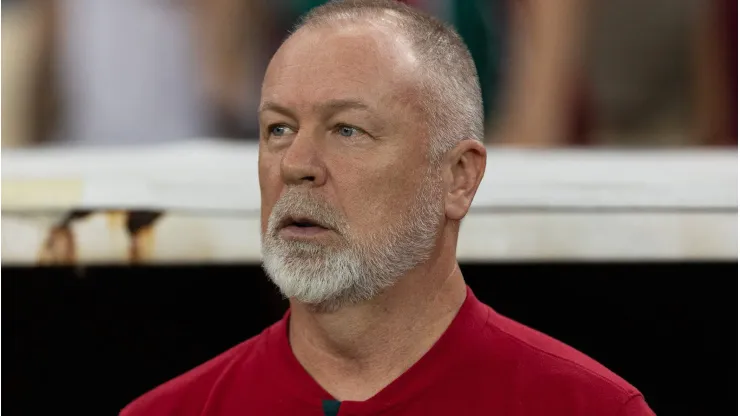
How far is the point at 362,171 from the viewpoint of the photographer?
1.40 m

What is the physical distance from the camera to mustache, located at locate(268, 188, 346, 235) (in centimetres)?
139

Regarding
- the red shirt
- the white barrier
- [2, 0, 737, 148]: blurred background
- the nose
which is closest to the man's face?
the nose

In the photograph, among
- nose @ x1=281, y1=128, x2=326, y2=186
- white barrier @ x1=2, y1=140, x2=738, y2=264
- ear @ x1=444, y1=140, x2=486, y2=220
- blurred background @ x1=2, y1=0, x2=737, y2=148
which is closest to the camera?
nose @ x1=281, y1=128, x2=326, y2=186

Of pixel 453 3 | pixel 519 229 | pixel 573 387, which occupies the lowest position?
pixel 573 387

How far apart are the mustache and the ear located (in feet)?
0.60

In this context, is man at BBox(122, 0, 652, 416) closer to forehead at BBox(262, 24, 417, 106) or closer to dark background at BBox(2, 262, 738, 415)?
forehead at BBox(262, 24, 417, 106)

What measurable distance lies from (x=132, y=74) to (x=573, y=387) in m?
1.71

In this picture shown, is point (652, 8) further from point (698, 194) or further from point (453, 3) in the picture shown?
point (698, 194)

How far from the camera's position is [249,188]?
6.59 feet

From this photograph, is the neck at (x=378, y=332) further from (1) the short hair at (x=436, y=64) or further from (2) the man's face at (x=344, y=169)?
(1) the short hair at (x=436, y=64)

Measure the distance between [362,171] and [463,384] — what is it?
34 cm

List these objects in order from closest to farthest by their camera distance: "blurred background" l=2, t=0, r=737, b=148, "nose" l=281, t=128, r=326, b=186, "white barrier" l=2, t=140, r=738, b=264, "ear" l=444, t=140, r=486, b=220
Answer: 1. "nose" l=281, t=128, r=326, b=186
2. "ear" l=444, t=140, r=486, b=220
3. "white barrier" l=2, t=140, r=738, b=264
4. "blurred background" l=2, t=0, r=737, b=148

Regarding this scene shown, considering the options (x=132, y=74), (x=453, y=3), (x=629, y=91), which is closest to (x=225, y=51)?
(x=132, y=74)

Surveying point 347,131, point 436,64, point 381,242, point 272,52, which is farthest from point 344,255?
point 272,52
